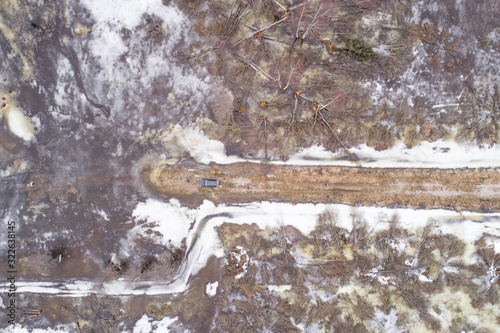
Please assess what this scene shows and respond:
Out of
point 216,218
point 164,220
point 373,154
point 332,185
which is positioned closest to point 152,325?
point 164,220

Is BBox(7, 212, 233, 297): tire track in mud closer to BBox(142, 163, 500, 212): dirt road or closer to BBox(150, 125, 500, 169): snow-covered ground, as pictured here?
BBox(142, 163, 500, 212): dirt road

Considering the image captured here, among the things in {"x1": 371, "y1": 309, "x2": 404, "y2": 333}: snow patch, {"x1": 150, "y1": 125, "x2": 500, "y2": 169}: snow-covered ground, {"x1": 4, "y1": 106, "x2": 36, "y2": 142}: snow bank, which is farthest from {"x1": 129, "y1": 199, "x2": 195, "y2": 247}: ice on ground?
{"x1": 371, "y1": 309, "x2": 404, "y2": 333}: snow patch

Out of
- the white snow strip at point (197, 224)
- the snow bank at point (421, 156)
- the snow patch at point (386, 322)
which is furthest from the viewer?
the white snow strip at point (197, 224)

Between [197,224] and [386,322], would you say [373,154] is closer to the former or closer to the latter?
[386,322]

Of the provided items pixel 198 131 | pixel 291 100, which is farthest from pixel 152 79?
pixel 291 100

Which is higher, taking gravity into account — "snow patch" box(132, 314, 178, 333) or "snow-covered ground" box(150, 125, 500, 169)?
"snow-covered ground" box(150, 125, 500, 169)

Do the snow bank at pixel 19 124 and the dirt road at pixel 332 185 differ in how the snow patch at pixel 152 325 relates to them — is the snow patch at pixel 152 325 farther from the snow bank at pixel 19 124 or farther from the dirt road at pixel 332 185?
the snow bank at pixel 19 124

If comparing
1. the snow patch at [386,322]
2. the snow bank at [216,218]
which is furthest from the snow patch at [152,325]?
the snow patch at [386,322]
